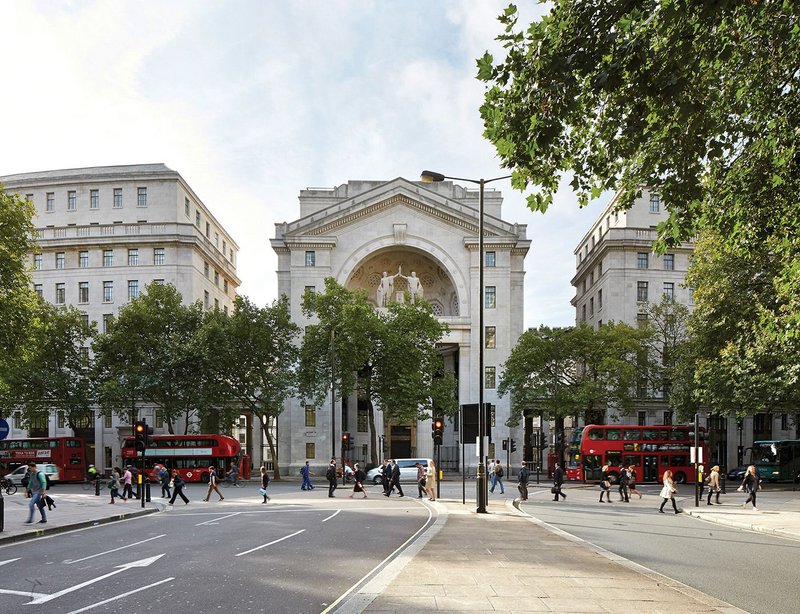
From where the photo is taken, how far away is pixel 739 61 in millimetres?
11578

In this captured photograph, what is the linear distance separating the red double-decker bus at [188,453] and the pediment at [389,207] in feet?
62.4

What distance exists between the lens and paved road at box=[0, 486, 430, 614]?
8562mm

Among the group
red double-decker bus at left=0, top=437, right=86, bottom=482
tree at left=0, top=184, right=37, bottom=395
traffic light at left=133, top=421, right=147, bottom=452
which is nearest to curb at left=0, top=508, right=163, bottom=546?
Result: traffic light at left=133, top=421, right=147, bottom=452

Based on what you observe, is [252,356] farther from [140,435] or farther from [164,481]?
[140,435]

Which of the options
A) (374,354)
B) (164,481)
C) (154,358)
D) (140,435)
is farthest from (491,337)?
(140,435)

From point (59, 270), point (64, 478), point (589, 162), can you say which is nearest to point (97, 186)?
point (59, 270)

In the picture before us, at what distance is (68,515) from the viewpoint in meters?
21.8

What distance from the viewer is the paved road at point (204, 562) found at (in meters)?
8.56

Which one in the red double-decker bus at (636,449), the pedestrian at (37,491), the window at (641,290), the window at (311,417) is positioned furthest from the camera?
the window at (641,290)

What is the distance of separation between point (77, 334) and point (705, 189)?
46.0 metres

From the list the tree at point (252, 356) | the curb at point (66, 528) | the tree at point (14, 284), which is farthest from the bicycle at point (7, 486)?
the curb at point (66, 528)

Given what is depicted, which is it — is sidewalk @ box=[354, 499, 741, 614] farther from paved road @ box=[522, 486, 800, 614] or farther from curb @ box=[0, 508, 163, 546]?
curb @ box=[0, 508, 163, 546]

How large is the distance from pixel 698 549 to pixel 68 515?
715 inches

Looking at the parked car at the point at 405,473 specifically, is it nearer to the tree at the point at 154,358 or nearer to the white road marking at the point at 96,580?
the tree at the point at 154,358
